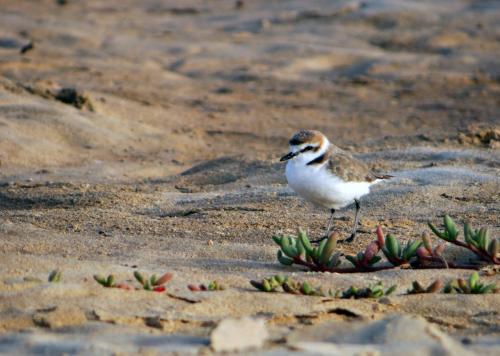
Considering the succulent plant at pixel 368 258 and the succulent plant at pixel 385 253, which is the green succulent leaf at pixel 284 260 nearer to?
the succulent plant at pixel 385 253

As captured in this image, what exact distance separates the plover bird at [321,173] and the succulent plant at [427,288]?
1.38 meters

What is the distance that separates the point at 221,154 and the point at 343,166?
4234 millimetres

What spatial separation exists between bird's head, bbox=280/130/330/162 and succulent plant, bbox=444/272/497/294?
1669mm

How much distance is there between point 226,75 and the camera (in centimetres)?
1389

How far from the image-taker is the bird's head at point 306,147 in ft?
20.5

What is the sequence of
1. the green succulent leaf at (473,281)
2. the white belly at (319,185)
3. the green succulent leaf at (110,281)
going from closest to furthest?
1. the green succulent leaf at (110,281)
2. the green succulent leaf at (473,281)
3. the white belly at (319,185)

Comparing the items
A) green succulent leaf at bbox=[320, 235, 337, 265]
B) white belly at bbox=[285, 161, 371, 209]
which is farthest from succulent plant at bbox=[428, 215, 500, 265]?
white belly at bbox=[285, 161, 371, 209]

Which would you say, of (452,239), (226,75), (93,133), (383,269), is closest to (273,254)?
(383,269)

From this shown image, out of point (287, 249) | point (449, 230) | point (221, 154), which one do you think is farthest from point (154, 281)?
point (221, 154)

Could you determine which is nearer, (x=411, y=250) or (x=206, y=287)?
(x=206, y=287)

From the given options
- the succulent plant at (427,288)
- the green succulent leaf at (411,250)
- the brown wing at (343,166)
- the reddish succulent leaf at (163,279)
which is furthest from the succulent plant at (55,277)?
the brown wing at (343,166)

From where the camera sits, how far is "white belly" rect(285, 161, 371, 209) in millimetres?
6172

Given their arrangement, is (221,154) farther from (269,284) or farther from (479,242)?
(269,284)

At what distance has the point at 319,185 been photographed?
20.2 feet
